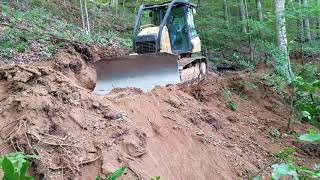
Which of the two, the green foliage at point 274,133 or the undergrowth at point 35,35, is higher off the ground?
the undergrowth at point 35,35

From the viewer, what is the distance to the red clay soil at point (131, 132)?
13.8 feet

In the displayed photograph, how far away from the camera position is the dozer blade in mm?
8250

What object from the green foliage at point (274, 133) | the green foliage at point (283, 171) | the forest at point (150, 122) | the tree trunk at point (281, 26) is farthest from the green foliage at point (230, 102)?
the green foliage at point (283, 171)

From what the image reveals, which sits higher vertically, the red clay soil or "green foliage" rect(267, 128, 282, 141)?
the red clay soil

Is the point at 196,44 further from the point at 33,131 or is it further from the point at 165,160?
the point at 33,131

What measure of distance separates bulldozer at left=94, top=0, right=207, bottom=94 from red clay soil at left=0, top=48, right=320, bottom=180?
2.24ft

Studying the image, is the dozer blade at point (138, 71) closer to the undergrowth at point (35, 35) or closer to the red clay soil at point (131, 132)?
the red clay soil at point (131, 132)

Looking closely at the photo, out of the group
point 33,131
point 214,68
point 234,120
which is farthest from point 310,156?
point 214,68

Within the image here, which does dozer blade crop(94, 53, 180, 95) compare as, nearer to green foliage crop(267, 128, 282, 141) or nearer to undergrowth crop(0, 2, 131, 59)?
green foliage crop(267, 128, 282, 141)

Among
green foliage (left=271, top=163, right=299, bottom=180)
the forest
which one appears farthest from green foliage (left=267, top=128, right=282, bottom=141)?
green foliage (left=271, top=163, right=299, bottom=180)

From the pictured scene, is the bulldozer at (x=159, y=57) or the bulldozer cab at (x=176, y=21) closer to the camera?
the bulldozer at (x=159, y=57)

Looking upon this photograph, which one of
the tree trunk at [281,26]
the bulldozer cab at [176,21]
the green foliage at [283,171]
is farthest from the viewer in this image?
the bulldozer cab at [176,21]

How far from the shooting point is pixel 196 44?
37.3 ft

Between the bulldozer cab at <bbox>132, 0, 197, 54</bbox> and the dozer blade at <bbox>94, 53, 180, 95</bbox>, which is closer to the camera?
the dozer blade at <bbox>94, 53, 180, 95</bbox>
